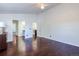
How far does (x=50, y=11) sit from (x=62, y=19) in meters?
1.92

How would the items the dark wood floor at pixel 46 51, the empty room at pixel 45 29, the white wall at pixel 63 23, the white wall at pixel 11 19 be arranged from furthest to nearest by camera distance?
the white wall at pixel 11 19 → the white wall at pixel 63 23 → the empty room at pixel 45 29 → the dark wood floor at pixel 46 51

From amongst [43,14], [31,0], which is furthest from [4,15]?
[31,0]

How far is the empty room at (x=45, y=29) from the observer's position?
5.56 metres

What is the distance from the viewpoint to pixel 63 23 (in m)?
7.47

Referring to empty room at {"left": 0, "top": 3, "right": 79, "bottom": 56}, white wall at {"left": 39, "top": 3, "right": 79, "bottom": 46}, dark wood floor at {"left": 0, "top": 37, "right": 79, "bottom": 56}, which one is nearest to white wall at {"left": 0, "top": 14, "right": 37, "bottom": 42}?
empty room at {"left": 0, "top": 3, "right": 79, "bottom": 56}

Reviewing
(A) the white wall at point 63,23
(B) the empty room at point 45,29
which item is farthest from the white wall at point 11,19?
(A) the white wall at point 63,23

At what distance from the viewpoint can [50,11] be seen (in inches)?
364

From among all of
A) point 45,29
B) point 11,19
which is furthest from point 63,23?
point 11,19

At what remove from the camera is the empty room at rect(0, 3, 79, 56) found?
5557 millimetres

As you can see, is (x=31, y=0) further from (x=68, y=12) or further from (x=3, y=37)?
(x=68, y=12)

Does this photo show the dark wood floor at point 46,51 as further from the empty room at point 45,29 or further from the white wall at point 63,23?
the white wall at point 63,23

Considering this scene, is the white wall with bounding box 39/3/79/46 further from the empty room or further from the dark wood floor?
the dark wood floor

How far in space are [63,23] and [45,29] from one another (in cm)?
314

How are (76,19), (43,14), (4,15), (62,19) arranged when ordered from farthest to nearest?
(43,14)
(4,15)
(62,19)
(76,19)
